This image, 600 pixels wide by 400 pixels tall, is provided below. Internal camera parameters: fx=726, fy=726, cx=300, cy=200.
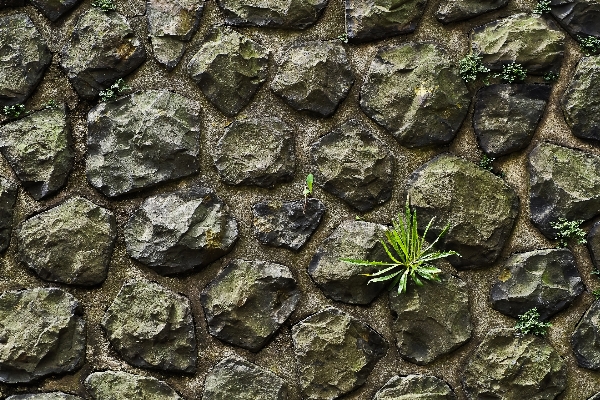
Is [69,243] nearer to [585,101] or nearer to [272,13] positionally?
[272,13]

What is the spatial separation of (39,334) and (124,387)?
0.30 meters

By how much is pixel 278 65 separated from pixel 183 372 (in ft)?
3.34

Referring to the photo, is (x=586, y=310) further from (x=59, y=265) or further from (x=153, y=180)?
(x=59, y=265)

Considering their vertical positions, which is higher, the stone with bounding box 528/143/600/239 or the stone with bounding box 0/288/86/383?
the stone with bounding box 528/143/600/239

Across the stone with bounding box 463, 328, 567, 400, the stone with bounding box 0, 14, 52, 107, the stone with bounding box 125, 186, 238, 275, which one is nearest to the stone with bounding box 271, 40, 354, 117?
the stone with bounding box 125, 186, 238, 275

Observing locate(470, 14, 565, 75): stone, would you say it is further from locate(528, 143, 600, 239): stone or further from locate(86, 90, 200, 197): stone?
locate(86, 90, 200, 197): stone

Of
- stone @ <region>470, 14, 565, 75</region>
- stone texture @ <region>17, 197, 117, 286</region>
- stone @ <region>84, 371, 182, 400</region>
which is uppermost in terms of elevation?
stone @ <region>470, 14, 565, 75</region>

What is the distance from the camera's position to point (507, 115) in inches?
91.0

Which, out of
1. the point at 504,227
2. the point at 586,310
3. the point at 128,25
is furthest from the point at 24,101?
the point at 586,310

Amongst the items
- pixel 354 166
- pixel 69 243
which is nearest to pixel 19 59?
pixel 69 243

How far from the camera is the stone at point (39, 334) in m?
2.20

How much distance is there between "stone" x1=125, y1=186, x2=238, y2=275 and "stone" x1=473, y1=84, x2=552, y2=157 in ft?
2.81

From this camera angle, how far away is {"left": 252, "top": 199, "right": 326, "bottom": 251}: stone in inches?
90.1

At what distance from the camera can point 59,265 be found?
225 cm
